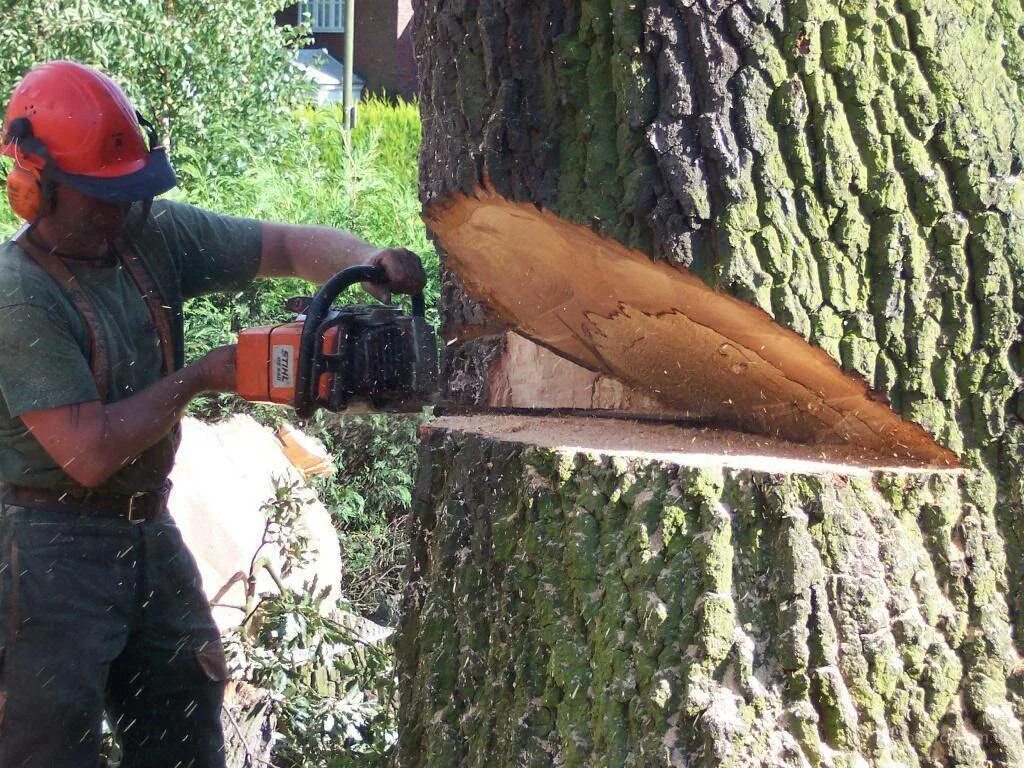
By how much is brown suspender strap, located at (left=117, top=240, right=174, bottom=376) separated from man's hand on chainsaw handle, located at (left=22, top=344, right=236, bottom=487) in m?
0.28

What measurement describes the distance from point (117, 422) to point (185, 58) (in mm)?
5118

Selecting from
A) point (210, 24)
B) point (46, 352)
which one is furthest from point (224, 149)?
point (46, 352)

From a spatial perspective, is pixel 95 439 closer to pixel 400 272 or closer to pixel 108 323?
pixel 108 323

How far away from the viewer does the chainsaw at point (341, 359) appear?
7.36ft

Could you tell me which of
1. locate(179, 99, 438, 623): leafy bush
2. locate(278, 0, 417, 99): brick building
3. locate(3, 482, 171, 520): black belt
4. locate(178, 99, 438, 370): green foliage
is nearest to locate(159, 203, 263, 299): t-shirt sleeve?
locate(3, 482, 171, 520): black belt

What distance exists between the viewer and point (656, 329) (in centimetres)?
212

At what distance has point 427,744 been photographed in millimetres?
2135

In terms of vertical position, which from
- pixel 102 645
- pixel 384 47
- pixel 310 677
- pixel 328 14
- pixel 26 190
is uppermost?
pixel 328 14

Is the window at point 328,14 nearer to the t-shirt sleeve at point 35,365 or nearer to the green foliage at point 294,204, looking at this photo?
the green foliage at point 294,204

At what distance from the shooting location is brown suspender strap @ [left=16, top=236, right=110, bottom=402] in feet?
7.91

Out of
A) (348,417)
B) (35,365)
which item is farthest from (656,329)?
(348,417)

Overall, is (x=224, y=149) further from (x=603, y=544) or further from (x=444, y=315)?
(x=603, y=544)

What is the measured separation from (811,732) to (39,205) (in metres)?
2.02

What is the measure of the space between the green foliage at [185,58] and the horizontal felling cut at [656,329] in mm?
4791
